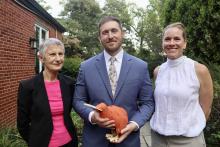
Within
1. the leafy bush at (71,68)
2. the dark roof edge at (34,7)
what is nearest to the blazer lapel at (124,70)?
the dark roof edge at (34,7)

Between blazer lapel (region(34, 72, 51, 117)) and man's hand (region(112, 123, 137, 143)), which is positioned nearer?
man's hand (region(112, 123, 137, 143))

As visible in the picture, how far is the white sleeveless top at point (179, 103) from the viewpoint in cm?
313

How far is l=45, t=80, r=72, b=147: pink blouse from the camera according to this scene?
325 cm

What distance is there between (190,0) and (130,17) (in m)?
30.1

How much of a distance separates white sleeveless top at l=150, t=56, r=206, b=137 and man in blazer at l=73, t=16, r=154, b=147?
0.12m

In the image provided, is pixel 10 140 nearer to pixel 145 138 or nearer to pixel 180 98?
pixel 145 138

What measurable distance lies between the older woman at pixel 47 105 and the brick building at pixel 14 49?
13.8 ft

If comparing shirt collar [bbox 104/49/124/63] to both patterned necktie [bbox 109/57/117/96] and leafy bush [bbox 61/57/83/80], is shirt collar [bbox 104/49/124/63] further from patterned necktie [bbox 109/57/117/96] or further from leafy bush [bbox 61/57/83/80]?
leafy bush [bbox 61/57/83/80]

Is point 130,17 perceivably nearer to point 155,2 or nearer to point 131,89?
point 155,2

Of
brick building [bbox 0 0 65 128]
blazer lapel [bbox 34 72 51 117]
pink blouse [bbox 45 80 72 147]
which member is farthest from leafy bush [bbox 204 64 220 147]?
brick building [bbox 0 0 65 128]

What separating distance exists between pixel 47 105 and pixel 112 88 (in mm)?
641

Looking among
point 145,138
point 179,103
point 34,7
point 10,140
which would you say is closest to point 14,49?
point 34,7

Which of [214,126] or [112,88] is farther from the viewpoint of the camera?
[214,126]

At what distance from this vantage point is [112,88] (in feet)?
10.2
